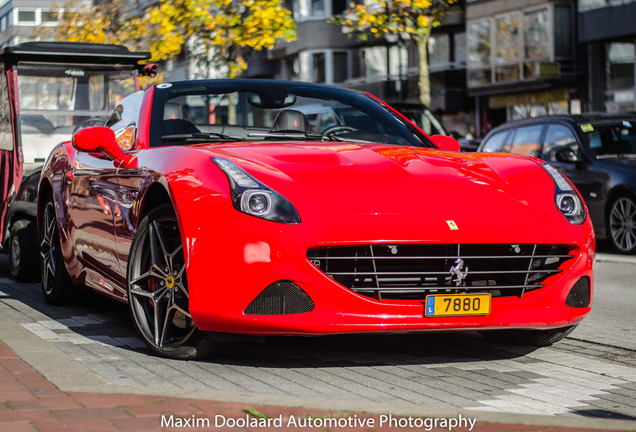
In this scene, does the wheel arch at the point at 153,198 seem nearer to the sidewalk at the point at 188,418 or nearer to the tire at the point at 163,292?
the tire at the point at 163,292

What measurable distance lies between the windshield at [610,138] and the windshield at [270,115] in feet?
25.8

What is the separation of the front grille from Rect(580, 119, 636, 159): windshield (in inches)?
366

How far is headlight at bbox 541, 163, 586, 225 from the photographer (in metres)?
5.91

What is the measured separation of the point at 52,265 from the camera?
28.1ft

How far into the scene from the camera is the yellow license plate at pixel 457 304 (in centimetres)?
551

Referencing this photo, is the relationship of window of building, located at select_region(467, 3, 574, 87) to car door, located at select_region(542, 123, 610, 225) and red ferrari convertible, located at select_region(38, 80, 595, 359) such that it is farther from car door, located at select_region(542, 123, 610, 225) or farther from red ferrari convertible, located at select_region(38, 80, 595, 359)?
red ferrari convertible, located at select_region(38, 80, 595, 359)

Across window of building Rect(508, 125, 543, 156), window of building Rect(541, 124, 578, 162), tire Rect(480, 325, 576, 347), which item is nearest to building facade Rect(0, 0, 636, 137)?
window of building Rect(508, 125, 543, 156)

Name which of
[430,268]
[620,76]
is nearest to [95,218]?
[430,268]

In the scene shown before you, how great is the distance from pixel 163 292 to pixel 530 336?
201 cm

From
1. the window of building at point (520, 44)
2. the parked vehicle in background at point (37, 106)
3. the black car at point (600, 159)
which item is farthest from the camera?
the window of building at point (520, 44)

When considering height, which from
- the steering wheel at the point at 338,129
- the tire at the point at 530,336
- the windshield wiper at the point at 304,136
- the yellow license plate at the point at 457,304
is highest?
the steering wheel at the point at 338,129

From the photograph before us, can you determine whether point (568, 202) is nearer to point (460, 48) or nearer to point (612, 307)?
point (612, 307)

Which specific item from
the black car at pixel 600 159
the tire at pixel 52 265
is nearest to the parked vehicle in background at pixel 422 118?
the black car at pixel 600 159

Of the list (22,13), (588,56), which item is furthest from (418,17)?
(22,13)
